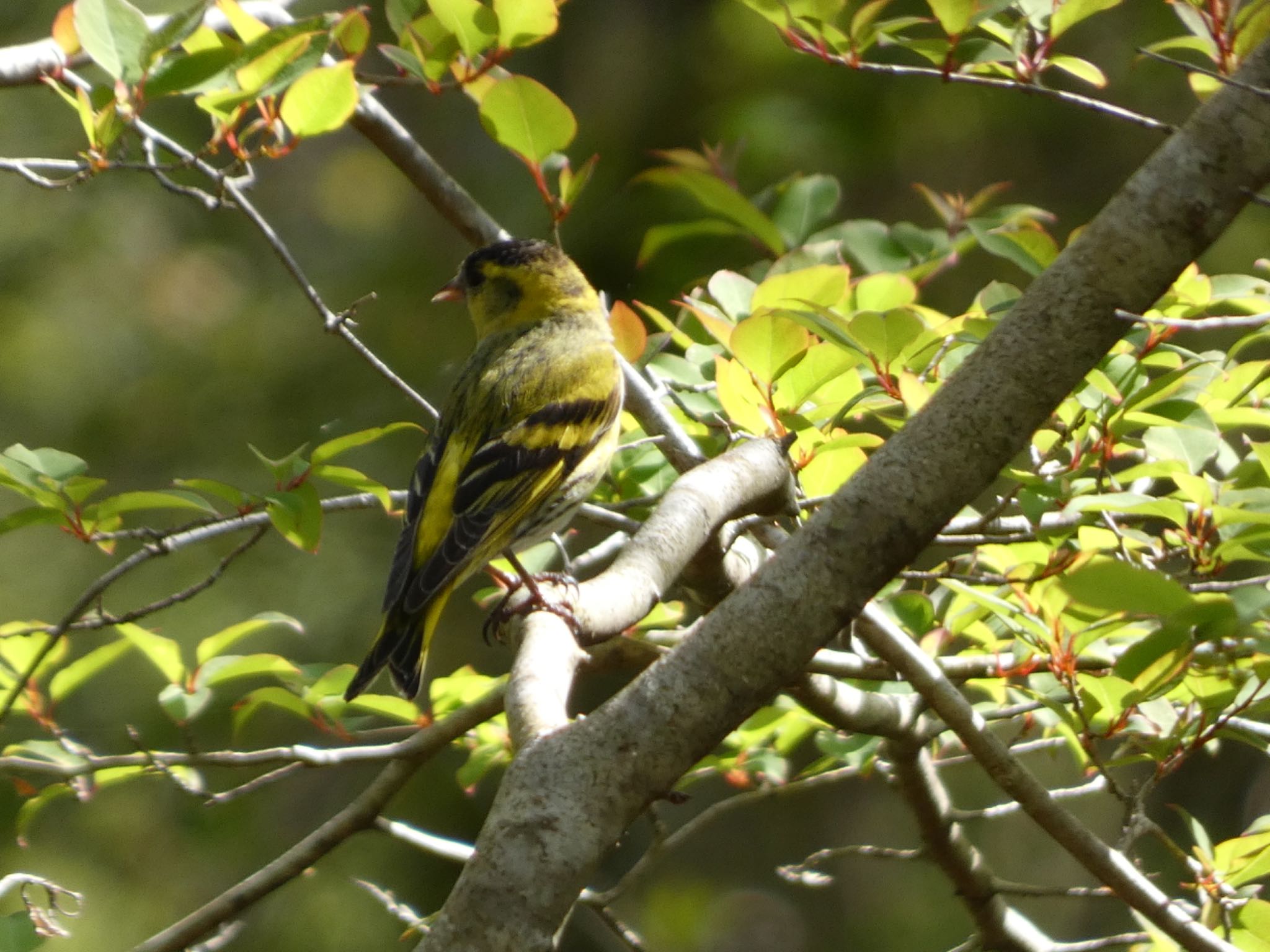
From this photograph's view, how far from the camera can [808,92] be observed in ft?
18.2

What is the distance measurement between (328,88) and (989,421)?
1.22 metres

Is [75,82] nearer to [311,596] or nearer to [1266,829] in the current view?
[1266,829]

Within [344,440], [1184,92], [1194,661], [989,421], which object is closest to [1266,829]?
[1194,661]

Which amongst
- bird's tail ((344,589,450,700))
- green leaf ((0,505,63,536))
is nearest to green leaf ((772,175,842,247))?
bird's tail ((344,589,450,700))

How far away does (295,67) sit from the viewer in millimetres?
2033

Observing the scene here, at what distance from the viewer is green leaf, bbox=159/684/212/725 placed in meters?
2.33

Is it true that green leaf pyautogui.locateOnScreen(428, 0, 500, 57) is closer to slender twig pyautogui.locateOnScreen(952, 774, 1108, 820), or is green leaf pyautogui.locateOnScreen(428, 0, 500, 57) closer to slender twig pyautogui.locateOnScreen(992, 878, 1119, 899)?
slender twig pyautogui.locateOnScreen(952, 774, 1108, 820)

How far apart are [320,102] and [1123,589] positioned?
4.87ft

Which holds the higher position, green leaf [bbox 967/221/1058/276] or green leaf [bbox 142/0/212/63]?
green leaf [bbox 142/0/212/63]

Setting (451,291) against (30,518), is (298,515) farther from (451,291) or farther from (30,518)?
(451,291)

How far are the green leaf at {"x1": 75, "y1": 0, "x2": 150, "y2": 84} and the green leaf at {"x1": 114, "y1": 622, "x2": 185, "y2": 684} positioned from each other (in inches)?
37.4

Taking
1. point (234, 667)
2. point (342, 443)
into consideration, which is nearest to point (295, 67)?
point (342, 443)

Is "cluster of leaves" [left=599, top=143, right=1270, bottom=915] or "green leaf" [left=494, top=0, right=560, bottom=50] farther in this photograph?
"green leaf" [left=494, top=0, right=560, bottom=50]

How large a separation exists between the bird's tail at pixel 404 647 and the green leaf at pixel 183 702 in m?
0.26
